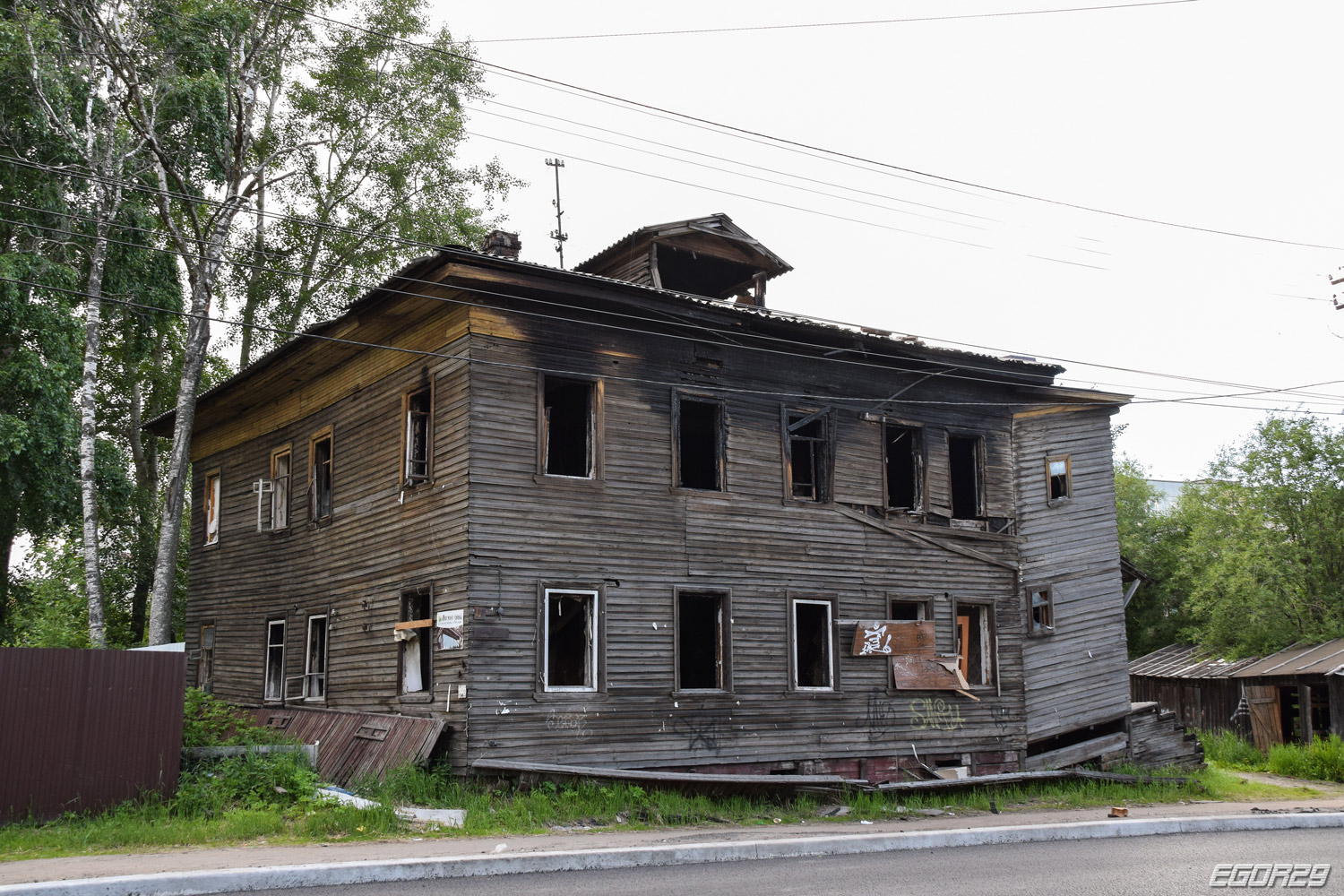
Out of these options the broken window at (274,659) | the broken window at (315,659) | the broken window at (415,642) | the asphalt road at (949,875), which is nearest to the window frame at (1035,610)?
the asphalt road at (949,875)

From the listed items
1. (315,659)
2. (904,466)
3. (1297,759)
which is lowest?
(1297,759)

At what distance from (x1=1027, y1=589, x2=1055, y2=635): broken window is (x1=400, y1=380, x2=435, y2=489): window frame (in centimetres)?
1234

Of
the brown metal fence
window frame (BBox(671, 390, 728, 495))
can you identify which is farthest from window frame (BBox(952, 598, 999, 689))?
the brown metal fence

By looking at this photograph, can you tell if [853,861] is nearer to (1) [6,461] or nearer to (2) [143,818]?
(2) [143,818]

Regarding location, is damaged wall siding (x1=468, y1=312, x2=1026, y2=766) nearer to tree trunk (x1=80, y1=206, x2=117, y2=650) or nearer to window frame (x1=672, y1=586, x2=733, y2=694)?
window frame (x1=672, y1=586, x2=733, y2=694)

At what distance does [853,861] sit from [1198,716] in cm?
2400

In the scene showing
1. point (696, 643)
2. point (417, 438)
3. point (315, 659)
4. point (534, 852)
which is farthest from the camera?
point (696, 643)

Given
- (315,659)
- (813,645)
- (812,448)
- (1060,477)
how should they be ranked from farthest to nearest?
(1060,477), (315,659), (812,448), (813,645)

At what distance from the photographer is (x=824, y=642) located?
1955cm

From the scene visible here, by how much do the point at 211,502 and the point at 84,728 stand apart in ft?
44.6

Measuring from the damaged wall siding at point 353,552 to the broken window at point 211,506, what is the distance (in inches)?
15.5

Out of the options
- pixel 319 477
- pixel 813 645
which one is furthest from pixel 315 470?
pixel 813 645

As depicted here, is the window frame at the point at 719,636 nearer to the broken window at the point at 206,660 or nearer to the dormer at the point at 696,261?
the dormer at the point at 696,261

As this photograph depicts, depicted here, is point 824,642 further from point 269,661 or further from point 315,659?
point 269,661
